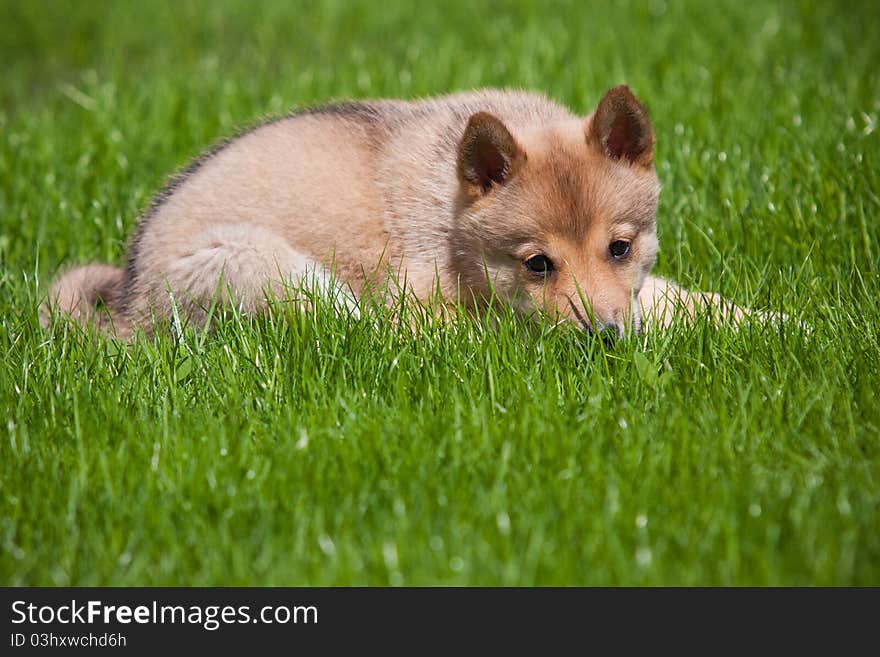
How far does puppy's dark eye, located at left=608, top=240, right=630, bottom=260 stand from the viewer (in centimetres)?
444

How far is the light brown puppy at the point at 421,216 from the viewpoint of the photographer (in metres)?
4.38

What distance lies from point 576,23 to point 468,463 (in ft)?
20.0

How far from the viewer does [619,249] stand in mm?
4461

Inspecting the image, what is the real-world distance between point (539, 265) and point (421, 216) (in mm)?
641

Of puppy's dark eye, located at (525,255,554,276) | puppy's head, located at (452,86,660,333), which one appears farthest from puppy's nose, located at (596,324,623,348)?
puppy's dark eye, located at (525,255,554,276)

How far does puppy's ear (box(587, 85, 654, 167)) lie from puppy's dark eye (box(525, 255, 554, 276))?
0.56 m

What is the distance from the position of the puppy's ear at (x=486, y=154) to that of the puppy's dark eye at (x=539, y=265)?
37 cm

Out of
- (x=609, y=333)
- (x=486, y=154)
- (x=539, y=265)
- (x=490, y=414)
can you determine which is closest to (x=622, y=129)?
(x=486, y=154)

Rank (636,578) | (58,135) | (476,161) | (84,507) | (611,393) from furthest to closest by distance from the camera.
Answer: (58,135) < (476,161) < (611,393) < (84,507) < (636,578)

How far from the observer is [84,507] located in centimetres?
334

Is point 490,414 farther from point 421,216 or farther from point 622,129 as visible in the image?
point 622,129

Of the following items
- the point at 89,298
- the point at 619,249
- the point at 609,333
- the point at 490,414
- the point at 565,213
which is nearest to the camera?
the point at 490,414

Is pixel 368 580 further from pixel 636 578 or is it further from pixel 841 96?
pixel 841 96

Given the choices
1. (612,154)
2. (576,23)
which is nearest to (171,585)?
(612,154)
